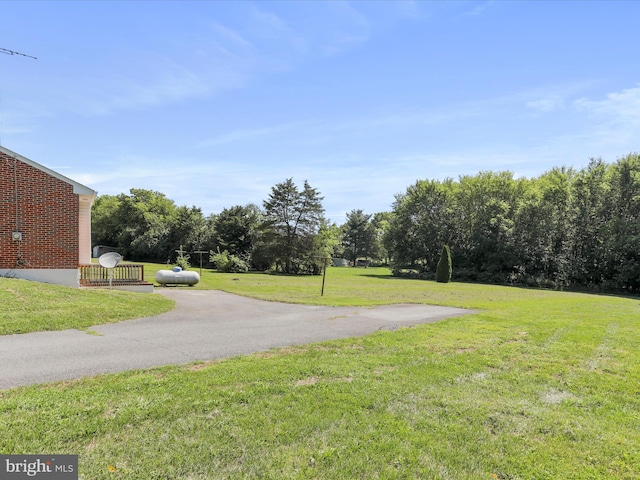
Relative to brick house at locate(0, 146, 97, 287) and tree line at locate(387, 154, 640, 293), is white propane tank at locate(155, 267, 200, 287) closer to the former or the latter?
brick house at locate(0, 146, 97, 287)

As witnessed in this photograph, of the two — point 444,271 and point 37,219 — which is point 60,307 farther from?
point 444,271

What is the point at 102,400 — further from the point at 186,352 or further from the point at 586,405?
the point at 586,405

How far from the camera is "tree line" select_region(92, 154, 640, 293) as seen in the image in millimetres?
32688

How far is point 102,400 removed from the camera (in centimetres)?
394

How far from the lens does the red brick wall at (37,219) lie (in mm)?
12688

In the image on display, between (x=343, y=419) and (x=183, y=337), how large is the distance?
4.76 meters

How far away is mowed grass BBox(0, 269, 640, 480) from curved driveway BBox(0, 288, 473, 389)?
0.75 m

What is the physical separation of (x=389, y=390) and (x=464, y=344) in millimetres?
3411

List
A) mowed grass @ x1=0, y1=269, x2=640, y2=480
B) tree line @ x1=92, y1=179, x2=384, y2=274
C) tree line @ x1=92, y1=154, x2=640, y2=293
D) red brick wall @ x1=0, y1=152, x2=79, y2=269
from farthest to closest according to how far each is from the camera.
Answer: tree line @ x1=92, y1=179, x2=384, y2=274, tree line @ x1=92, y1=154, x2=640, y2=293, red brick wall @ x1=0, y1=152, x2=79, y2=269, mowed grass @ x1=0, y1=269, x2=640, y2=480

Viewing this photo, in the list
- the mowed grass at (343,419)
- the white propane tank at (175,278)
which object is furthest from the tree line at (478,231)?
the mowed grass at (343,419)

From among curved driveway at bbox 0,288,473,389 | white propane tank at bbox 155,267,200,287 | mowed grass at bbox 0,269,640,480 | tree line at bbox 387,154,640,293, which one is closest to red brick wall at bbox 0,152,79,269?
curved driveway at bbox 0,288,473,389

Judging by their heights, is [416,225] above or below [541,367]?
above

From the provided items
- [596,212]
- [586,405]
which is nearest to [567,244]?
[596,212]

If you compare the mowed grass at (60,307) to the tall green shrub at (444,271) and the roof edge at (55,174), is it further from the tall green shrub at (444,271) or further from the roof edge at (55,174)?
the tall green shrub at (444,271)
